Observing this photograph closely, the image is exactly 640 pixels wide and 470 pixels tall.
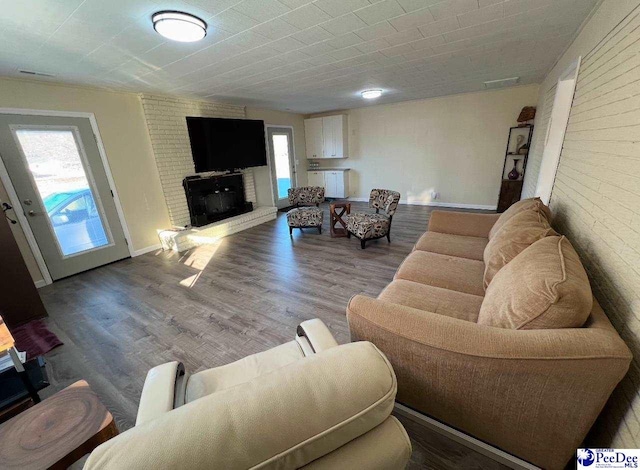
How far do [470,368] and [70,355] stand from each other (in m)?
2.76

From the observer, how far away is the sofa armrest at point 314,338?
1.11 meters

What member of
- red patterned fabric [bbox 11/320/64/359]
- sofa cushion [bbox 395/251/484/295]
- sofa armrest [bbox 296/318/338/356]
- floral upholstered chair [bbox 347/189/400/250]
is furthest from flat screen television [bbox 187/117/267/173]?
sofa armrest [bbox 296/318/338/356]

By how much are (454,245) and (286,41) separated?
2.36 metres

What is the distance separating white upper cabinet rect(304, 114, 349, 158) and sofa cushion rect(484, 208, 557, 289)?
5.36 meters

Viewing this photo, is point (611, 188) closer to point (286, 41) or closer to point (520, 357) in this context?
point (520, 357)

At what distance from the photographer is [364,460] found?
0.58 meters

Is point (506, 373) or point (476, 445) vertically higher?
point (506, 373)

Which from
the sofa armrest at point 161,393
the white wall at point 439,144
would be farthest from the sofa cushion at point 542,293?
the white wall at point 439,144

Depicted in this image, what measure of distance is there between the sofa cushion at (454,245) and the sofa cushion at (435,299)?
674mm

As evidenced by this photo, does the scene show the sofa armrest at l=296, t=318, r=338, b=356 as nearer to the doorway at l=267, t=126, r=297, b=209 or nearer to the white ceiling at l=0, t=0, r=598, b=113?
the white ceiling at l=0, t=0, r=598, b=113

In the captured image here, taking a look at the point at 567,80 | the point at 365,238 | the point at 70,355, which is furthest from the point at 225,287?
the point at 567,80

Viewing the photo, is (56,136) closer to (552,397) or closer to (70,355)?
(70,355)

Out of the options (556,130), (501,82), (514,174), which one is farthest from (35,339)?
(514,174)

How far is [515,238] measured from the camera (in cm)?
155
